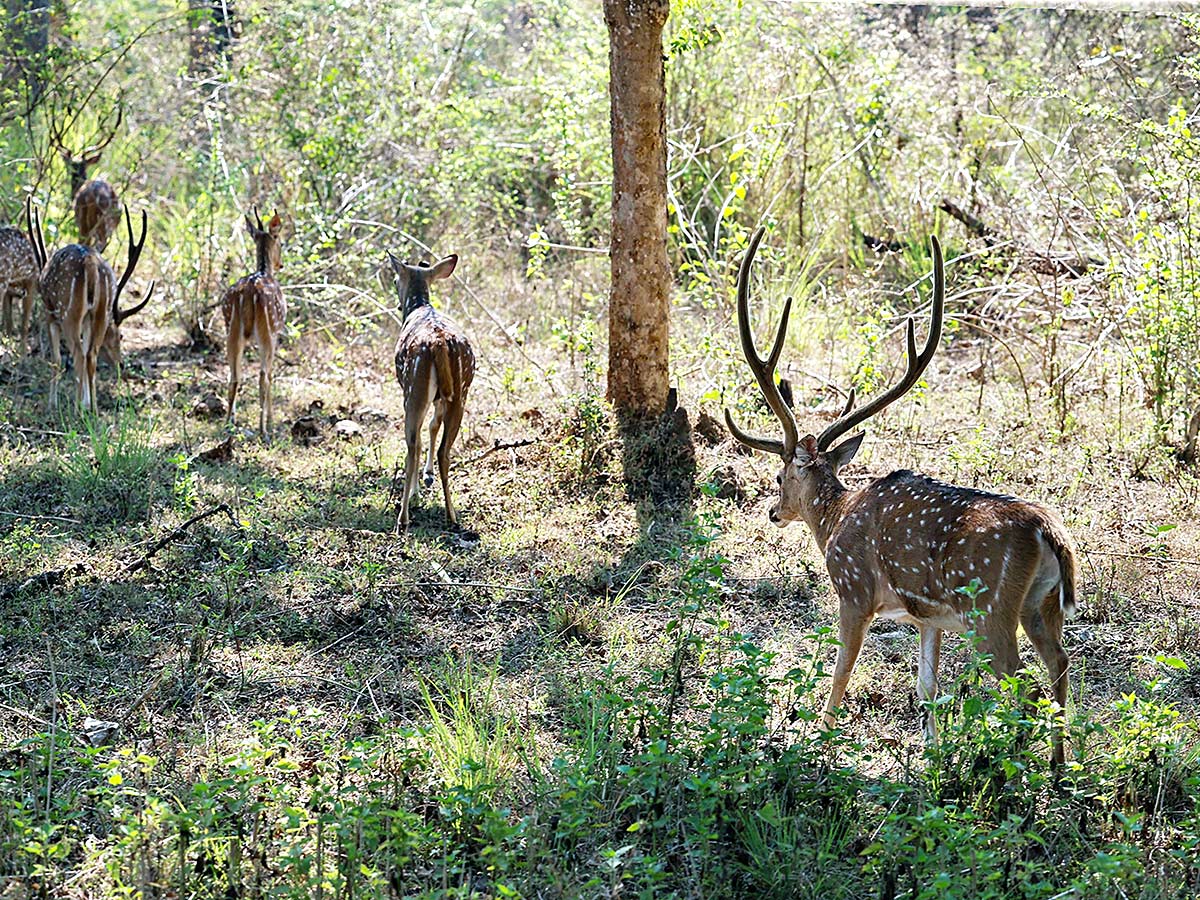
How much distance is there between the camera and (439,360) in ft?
26.9

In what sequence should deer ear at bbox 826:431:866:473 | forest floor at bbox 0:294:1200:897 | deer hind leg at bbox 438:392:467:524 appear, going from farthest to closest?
deer hind leg at bbox 438:392:467:524 → deer ear at bbox 826:431:866:473 → forest floor at bbox 0:294:1200:897

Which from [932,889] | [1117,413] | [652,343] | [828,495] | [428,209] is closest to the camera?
[932,889]

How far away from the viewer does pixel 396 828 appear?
4.39 metres

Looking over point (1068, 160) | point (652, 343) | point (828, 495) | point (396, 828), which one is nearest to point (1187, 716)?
point (828, 495)

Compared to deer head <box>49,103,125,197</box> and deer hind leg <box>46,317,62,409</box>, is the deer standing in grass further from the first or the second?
deer head <box>49,103,125,197</box>

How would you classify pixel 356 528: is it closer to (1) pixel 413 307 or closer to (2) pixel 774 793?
(1) pixel 413 307

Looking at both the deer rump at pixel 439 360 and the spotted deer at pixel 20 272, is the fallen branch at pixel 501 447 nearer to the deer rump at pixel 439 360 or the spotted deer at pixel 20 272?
the deer rump at pixel 439 360

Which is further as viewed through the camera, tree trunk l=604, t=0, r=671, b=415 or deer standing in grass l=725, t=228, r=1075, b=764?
tree trunk l=604, t=0, r=671, b=415

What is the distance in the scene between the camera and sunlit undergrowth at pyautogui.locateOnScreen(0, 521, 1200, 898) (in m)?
4.38

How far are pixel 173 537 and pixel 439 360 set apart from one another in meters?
1.83

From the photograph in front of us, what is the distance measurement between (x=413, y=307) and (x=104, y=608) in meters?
3.45

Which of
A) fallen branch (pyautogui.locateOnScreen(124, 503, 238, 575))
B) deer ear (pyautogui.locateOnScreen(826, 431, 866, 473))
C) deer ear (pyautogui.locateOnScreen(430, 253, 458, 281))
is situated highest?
deer ear (pyautogui.locateOnScreen(430, 253, 458, 281))

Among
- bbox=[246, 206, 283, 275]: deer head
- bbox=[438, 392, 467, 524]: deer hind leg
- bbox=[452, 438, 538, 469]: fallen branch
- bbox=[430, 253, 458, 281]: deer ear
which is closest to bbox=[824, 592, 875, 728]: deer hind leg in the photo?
bbox=[438, 392, 467, 524]: deer hind leg

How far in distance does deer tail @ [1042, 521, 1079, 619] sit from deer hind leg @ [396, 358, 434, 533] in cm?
400
